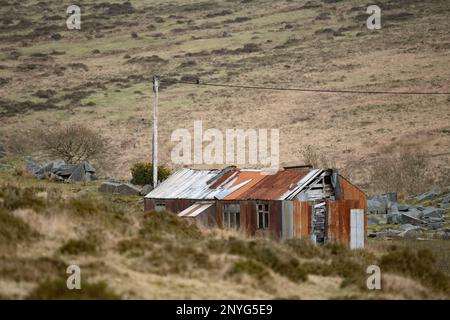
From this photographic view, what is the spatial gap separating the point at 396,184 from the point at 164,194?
74.0 ft

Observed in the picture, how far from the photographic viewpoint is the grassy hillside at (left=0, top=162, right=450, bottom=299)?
1501 centimetres

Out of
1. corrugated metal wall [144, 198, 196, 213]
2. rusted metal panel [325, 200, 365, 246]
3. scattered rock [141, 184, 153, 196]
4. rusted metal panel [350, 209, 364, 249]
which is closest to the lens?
rusted metal panel [325, 200, 365, 246]

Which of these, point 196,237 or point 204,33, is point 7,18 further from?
point 196,237

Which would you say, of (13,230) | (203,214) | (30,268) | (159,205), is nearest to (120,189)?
(159,205)

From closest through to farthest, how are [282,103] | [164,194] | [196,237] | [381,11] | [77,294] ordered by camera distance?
[77,294], [196,237], [164,194], [282,103], [381,11]

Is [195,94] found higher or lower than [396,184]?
higher

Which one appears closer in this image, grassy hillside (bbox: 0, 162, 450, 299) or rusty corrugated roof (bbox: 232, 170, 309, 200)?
grassy hillside (bbox: 0, 162, 450, 299)

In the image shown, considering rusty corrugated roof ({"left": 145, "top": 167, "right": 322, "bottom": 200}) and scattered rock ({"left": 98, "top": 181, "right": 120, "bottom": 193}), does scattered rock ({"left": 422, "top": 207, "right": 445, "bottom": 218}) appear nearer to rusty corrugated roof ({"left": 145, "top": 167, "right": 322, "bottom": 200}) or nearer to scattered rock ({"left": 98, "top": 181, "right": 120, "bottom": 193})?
rusty corrugated roof ({"left": 145, "top": 167, "right": 322, "bottom": 200})

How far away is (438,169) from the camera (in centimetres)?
5834

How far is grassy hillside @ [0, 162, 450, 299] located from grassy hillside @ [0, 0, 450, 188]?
133 feet

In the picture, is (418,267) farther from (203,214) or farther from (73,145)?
(73,145)

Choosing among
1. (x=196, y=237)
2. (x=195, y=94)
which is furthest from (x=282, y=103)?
(x=196, y=237)

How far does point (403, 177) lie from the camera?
5216 cm

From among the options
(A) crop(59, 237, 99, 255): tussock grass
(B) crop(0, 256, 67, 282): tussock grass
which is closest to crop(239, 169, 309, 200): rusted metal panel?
(A) crop(59, 237, 99, 255): tussock grass
